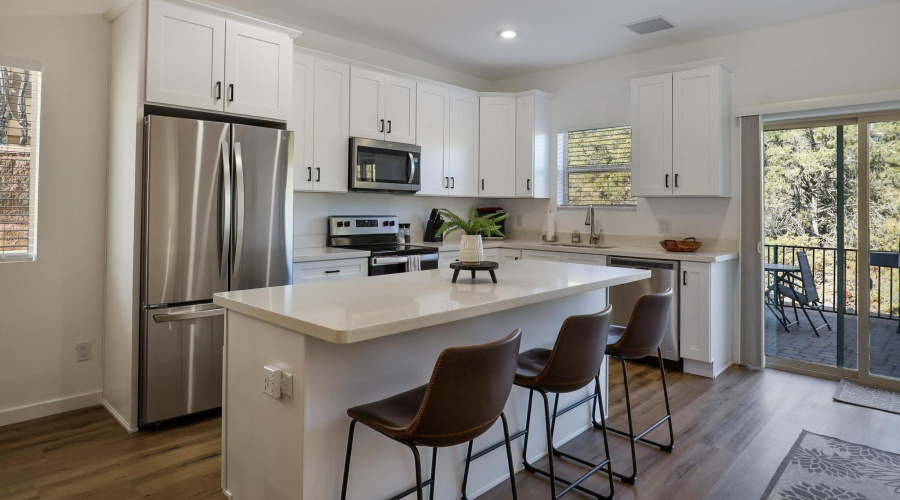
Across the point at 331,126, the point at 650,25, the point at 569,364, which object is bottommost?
the point at 569,364

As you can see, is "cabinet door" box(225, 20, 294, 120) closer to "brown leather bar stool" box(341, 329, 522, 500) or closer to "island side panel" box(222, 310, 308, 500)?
"island side panel" box(222, 310, 308, 500)

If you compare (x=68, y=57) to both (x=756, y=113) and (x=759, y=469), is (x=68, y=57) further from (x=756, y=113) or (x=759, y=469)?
(x=756, y=113)

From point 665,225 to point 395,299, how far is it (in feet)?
11.5

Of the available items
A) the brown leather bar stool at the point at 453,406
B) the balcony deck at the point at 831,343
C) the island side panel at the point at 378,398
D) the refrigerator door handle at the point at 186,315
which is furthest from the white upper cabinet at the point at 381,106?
the balcony deck at the point at 831,343

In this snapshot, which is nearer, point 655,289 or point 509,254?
point 655,289

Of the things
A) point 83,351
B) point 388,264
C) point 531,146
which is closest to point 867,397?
point 531,146

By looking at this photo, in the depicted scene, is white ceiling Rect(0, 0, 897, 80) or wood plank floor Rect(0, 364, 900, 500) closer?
wood plank floor Rect(0, 364, 900, 500)

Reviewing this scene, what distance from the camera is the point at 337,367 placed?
185 cm

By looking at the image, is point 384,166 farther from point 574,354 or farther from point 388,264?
point 574,354

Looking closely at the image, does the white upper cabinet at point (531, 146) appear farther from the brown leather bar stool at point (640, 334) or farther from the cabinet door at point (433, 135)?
the brown leather bar stool at point (640, 334)

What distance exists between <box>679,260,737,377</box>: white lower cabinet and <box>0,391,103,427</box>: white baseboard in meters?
4.18

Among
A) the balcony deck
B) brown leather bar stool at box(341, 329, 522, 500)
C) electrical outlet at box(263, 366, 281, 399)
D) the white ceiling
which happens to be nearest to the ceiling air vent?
the white ceiling

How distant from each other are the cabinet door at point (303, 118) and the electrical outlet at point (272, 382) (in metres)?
2.36

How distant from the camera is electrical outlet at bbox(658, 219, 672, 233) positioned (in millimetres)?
4785
